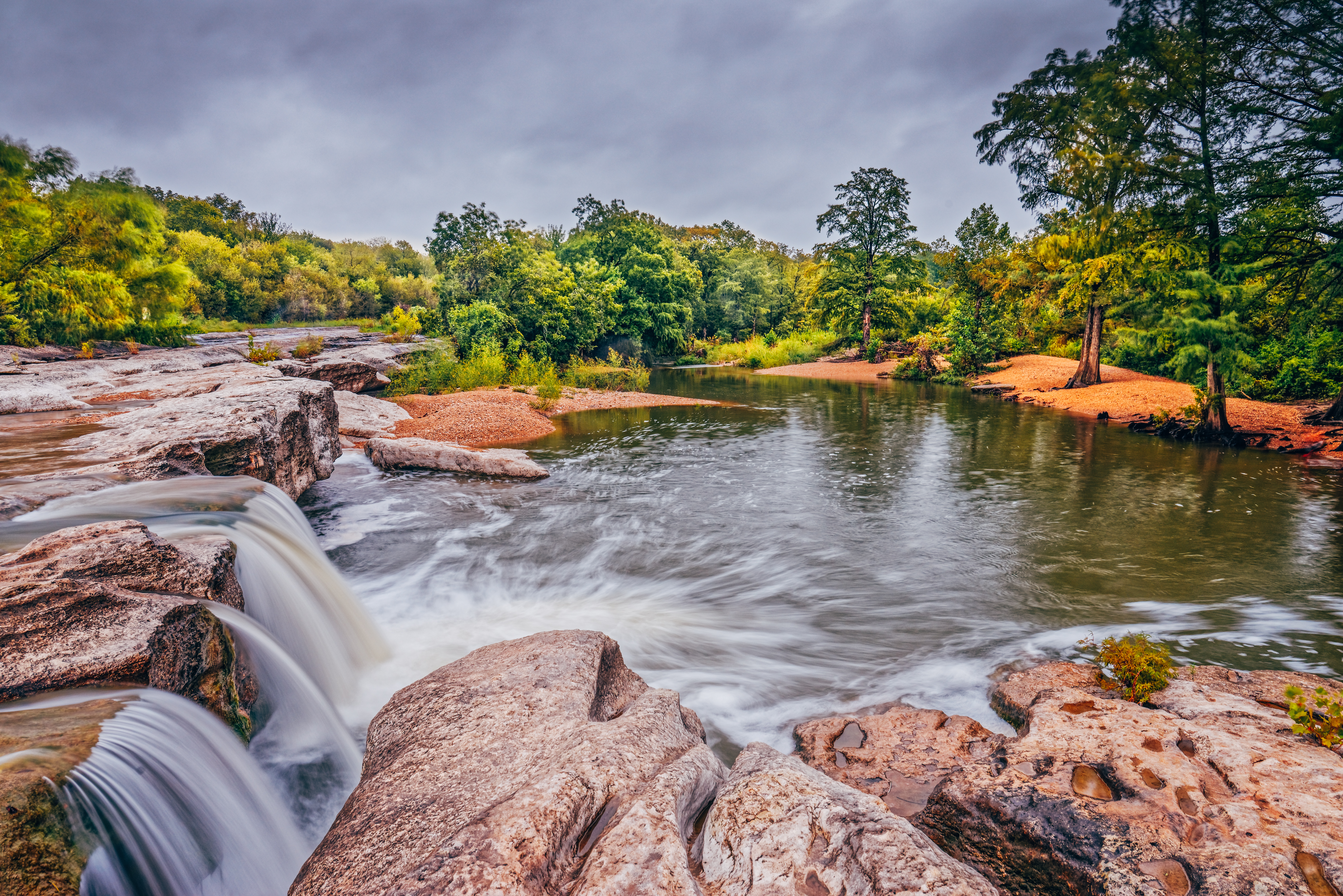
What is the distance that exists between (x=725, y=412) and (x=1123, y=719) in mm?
17459

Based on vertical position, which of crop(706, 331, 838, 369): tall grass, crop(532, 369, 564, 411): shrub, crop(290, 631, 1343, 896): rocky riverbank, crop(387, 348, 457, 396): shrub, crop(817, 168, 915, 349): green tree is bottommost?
crop(290, 631, 1343, 896): rocky riverbank

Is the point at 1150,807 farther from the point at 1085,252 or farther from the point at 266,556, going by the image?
the point at 1085,252

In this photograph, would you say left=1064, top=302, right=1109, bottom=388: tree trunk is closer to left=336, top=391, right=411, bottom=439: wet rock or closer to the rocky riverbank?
the rocky riverbank

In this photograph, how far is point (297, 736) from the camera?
12.4 feet

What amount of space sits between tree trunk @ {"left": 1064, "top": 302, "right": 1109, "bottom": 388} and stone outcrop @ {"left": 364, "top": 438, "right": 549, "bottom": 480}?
21080 millimetres

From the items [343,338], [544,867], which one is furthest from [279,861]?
[343,338]

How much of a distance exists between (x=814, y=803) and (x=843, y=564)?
566 centimetres

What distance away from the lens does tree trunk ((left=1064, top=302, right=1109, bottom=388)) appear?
21875 millimetres

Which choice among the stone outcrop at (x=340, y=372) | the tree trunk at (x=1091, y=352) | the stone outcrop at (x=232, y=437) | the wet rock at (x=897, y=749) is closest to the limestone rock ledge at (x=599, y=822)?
the wet rock at (x=897, y=749)

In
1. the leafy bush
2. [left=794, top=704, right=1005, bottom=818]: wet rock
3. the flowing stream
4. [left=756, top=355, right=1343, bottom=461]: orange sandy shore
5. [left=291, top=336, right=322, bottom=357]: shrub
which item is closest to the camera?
the flowing stream

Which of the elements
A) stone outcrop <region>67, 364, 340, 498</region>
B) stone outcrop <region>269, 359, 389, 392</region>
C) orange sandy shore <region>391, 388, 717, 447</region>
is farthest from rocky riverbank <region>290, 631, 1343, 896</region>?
stone outcrop <region>269, 359, 389, 392</region>

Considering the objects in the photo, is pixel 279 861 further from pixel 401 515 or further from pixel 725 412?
pixel 725 412

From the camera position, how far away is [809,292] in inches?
2042

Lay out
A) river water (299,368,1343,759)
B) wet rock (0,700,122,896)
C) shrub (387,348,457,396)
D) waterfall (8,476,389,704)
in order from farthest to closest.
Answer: shrub (387,348,457,396) → river water (299,368,1343,759) → waterfall (8,476,389,704) → wet rock (0,700,122,896)
